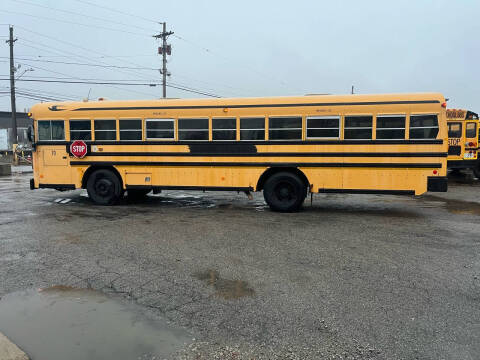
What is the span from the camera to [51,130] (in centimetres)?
1067

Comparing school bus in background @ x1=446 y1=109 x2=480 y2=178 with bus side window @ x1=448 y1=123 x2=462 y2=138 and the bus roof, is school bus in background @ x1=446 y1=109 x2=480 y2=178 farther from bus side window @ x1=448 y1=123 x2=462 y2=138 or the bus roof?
the bus roof

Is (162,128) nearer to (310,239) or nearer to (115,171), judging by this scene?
(115,171)

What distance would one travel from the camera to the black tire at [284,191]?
9.50m

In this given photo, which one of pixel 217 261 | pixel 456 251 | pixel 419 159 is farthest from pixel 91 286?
pixel 419 159

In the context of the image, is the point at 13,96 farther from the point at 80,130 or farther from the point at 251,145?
the point at 251,145

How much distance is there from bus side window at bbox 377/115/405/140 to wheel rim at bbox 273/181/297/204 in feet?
8.23

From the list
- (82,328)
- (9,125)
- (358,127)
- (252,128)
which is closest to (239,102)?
(252,128)

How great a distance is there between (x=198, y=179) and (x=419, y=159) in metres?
5.58

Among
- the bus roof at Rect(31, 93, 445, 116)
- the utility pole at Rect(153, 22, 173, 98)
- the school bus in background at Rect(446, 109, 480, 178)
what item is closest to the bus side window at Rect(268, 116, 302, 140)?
the bus roof at Rect(31, 93, 445, 116)

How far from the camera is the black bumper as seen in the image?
891 cm

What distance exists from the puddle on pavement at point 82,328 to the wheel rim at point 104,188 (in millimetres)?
6505

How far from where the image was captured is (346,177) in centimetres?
930

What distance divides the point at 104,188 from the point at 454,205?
10407 mm

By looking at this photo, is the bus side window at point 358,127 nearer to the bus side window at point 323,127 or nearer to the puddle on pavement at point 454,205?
the bus side window at point 323,127
